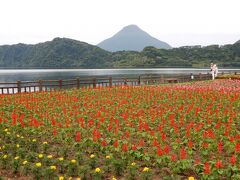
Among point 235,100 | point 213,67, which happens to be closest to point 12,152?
point 235,100

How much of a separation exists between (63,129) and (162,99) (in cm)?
897

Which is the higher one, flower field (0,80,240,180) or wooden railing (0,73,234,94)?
wooden railing (0,73,234,94)

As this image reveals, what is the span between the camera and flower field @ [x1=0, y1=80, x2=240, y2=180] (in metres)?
7.10

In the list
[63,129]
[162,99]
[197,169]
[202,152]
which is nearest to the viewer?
[197,169]

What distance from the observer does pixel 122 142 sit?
9305mm

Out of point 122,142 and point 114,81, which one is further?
point 114,81

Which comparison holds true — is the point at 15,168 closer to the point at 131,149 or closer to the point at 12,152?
the point at 12,152

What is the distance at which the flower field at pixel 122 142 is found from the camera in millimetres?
7102

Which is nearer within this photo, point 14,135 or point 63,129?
point 14,135

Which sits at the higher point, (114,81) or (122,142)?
(114,81)

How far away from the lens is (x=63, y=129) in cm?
1102

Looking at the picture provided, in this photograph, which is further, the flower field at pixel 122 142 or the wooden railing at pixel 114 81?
the wooden railing at pixel 114 81

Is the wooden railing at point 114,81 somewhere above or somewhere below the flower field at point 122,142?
above

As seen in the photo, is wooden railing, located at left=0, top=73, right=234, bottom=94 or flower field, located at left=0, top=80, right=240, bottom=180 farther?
wooden railing, located at left=0, top=73, right=234, bottom=94
